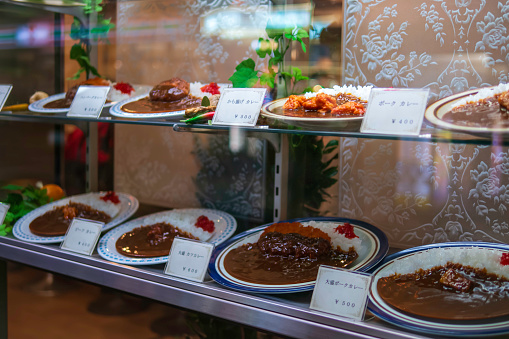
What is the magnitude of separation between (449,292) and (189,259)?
67 centimetres

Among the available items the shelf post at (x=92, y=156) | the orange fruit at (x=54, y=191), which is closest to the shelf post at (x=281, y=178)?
the shelf post at (x=92, y=156)

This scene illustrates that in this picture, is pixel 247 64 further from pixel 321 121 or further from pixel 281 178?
pixel 321 121

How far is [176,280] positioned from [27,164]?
127 cm

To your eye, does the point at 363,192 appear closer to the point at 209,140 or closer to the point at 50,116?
the point at 209,140

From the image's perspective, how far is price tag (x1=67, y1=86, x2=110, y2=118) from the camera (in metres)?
1.53

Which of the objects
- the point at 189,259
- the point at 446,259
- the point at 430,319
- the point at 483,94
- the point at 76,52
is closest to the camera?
the point at 430,319

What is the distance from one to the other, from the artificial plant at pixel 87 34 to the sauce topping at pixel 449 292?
1.63m

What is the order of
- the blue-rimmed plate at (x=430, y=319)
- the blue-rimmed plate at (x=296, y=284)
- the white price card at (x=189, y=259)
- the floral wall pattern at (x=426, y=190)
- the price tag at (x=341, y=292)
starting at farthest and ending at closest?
1. the floral wall pattern at (x=426, y=190)
2. the white price card at (x=189, y=259)
3. the blue-rimmed plate at (x=296, y=284)
4. the price tag at (x=341, y=292)
5. the blue-rimmed plate at (x=430, y=319)

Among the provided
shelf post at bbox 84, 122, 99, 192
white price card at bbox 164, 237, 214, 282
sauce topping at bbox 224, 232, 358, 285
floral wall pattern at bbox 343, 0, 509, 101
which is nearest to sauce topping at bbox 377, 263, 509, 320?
sauce topping at bbox 224, 232, 358, 285

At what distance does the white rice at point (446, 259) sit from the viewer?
1.16 metres

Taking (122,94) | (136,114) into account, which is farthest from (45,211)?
(136,114)

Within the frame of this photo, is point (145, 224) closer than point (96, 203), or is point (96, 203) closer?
point (145, 224)

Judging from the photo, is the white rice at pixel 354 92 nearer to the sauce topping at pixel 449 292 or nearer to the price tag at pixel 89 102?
the sauce topping at pixel 449 292

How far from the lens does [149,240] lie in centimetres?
156
